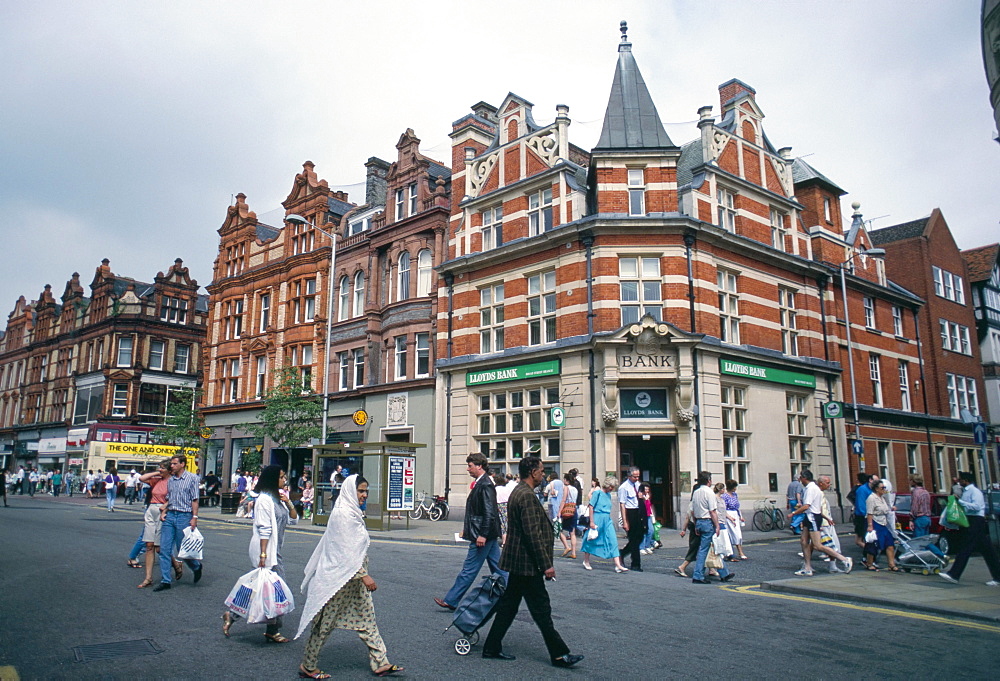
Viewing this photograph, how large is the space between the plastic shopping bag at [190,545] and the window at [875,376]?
28.9 m

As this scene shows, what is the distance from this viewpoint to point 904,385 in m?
32.8

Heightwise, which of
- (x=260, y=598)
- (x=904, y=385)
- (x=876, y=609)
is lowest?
(x=876, y=609)

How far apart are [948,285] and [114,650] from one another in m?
42.0

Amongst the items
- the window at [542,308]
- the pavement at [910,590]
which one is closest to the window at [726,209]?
the window at [542,308]

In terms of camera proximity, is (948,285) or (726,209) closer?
(726,209)

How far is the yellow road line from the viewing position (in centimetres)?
852

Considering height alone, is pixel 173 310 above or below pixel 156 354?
above

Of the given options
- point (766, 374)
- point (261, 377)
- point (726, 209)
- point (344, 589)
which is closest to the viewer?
point (344, 589)

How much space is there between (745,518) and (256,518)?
19.2 metres

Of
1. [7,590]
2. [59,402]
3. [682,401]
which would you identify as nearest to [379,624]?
[7,590]

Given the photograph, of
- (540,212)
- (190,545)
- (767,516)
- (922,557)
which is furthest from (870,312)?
(190,545)

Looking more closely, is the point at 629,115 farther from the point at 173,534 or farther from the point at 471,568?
the point at 173,534

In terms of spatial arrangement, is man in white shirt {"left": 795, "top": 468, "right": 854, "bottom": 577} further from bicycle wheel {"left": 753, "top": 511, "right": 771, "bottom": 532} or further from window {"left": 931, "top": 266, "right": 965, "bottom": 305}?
window {"left": 931, "top": 266, "right": 965, "bottom": 305}

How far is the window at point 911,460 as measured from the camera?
31.2 metres
